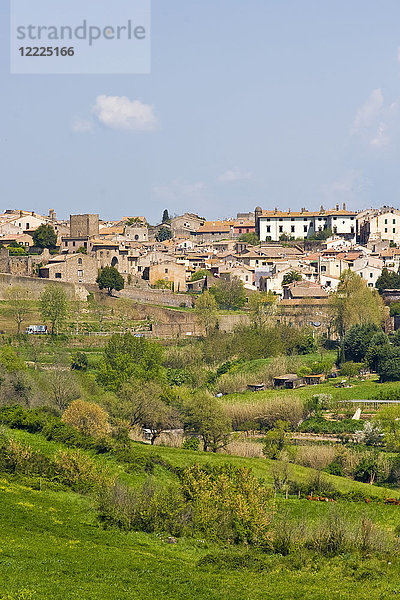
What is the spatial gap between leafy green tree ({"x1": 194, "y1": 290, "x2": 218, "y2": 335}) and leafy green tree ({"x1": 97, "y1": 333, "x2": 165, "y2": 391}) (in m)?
10.7

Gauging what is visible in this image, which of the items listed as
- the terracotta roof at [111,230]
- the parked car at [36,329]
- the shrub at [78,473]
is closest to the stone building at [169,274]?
the parked car at [36,329]

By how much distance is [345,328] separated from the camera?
6700 centimetres

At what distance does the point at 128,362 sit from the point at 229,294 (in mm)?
23396

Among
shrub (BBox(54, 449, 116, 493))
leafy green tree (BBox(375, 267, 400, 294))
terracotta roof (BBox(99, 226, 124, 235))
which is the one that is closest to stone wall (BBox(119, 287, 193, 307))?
leafy green tree (BBox(375, 267, 400, 294))

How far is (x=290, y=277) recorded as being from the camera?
7712cm

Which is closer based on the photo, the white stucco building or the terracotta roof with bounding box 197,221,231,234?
the white stucco building

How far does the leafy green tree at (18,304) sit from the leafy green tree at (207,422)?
63.8 ft

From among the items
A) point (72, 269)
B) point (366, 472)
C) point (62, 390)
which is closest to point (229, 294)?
point (72, 269)

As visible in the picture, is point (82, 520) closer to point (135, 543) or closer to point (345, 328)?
point (135, 543)

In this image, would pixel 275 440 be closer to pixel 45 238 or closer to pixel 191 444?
pixel 191 444

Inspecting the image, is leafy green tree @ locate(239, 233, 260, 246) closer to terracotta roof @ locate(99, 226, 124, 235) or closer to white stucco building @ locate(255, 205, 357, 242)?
white stucco building @ locate(255, 205, 357, 242)

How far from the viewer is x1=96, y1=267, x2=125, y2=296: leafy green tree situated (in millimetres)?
68438

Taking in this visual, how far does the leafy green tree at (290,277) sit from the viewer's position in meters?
→ 76.9

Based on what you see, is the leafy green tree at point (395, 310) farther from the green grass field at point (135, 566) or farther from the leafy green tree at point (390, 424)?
the green grass field at point (135, 566)
